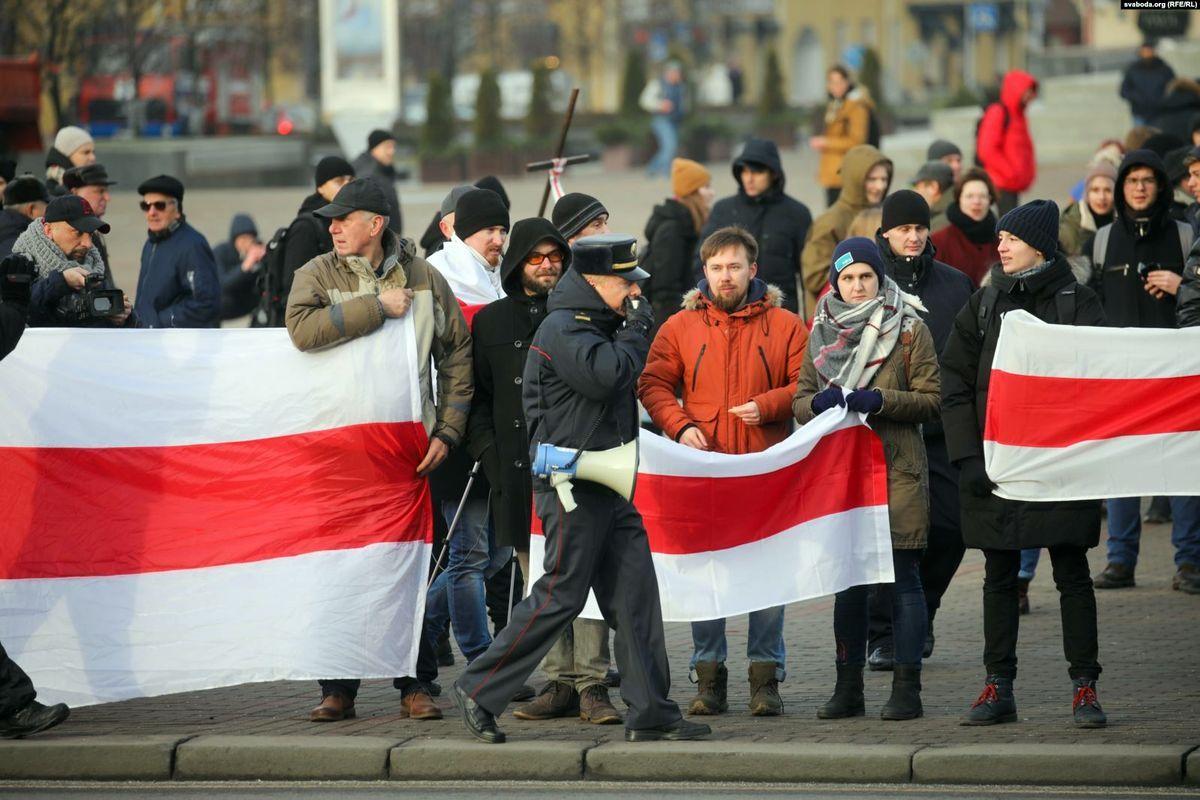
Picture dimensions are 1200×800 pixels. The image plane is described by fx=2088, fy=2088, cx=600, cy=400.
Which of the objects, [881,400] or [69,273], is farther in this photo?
[69,273]

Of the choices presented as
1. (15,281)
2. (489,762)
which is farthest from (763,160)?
(489,762)

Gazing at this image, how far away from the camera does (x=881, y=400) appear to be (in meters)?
8.56

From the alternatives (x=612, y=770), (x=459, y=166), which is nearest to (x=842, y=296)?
(x=612, y=770)

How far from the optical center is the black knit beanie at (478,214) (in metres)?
9.51

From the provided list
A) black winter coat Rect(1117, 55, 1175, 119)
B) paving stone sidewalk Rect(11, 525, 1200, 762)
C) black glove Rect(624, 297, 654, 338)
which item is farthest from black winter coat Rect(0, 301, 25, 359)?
black winter coat Rect(1117, 55, 1175, 119)

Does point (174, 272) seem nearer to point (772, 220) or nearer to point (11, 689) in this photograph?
point (772, 220)

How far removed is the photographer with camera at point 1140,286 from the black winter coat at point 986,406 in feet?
8.21

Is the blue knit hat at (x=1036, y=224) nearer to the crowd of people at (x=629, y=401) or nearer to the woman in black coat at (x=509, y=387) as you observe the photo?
the crowd of people at (x=629, y=401)

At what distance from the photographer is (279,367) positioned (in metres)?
8.84

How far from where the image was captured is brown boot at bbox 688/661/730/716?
8.67 metres

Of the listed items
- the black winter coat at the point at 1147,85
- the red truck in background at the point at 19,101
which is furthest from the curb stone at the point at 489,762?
the red truck in background at the point at 19,101

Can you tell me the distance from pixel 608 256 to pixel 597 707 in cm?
188

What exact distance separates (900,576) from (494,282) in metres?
2.33

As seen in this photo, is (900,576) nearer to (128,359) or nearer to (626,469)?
(626,469)
